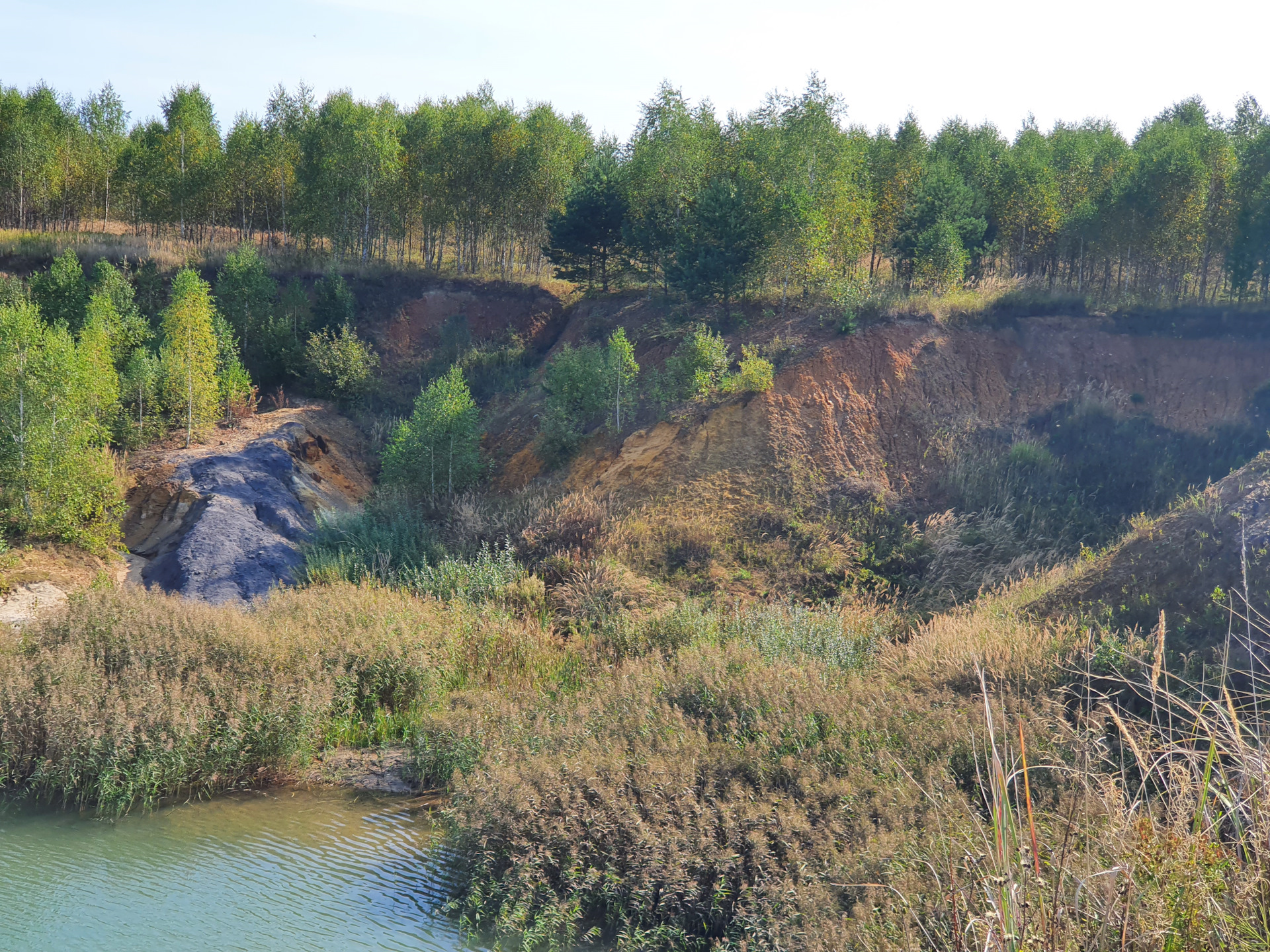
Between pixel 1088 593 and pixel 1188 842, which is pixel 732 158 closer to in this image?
pixel 1088 593

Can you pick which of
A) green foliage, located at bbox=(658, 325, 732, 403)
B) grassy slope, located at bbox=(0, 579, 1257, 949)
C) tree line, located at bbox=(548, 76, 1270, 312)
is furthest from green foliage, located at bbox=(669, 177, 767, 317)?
grassy slope, located at bbox=(0, 579, 1257, 949)

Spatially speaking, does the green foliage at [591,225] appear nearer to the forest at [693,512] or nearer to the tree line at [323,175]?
the forest at [693,512]

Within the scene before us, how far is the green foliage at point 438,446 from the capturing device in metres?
21.5

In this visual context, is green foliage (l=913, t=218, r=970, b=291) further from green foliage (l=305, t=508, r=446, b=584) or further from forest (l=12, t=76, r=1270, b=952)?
green foliage (l=305, t=508, r=446, b=584)

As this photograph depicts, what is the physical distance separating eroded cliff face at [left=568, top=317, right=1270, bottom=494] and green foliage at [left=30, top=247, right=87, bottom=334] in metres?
18.5

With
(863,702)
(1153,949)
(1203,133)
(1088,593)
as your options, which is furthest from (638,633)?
(1203,133)

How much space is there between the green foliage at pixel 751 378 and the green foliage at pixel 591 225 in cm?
1042

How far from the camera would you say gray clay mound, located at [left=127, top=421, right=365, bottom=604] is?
18.3 metres

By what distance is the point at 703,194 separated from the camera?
81.7 feet

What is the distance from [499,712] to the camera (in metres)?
11.4

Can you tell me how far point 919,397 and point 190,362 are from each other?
18.4m

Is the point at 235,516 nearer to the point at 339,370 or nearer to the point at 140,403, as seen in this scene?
the point at 140,403

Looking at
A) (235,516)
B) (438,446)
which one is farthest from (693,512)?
(235,516)

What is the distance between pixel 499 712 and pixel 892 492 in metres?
11.9
